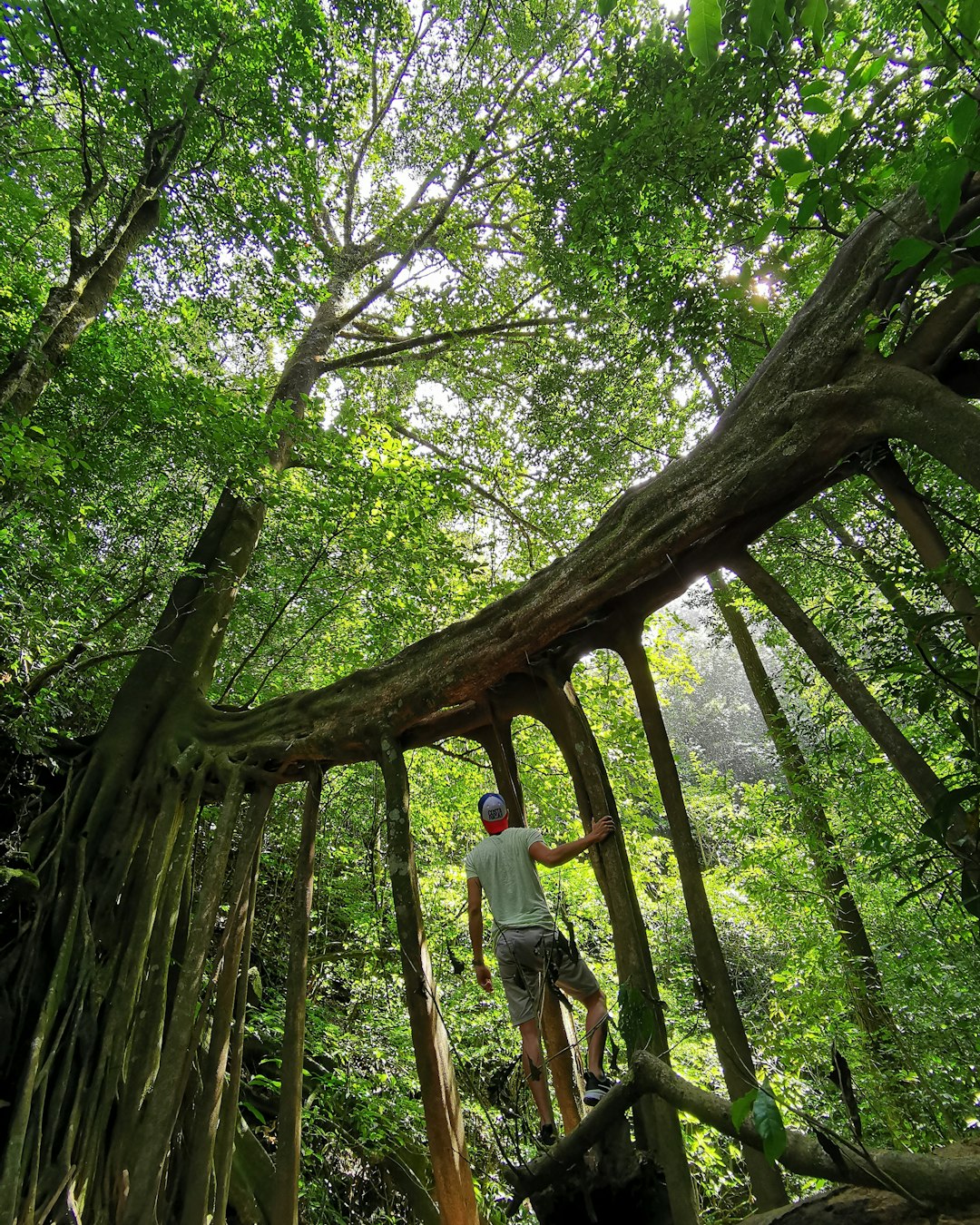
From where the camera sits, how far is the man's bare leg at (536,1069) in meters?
2.99

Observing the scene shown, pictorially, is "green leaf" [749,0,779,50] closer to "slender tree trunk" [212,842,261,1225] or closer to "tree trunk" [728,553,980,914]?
"tree trunk" [728,553,980,914]

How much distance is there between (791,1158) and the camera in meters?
1.83

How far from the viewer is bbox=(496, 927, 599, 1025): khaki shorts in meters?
3.09

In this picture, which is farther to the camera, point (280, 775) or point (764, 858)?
point (764, 858)

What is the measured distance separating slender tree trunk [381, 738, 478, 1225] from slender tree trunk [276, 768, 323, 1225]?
80cm

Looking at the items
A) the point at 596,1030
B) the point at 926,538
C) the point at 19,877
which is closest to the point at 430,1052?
the point at 596,1030

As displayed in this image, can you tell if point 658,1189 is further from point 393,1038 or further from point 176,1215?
point 393,1038

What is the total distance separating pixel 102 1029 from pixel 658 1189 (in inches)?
135

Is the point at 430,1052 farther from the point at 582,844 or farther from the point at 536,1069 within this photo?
the point at 582,844

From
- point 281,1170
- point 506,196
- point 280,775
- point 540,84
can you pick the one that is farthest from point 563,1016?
point 506,196

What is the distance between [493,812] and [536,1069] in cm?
115

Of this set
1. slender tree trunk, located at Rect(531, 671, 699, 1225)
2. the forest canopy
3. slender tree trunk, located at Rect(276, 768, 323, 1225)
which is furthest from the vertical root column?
slender tree trunk, located at Rect(276, 768, 323, 1225)

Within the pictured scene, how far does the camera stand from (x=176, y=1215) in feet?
12.6

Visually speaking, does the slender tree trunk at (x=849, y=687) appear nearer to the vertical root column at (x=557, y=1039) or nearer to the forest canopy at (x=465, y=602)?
the forest canopy at (x=465, y=602)
